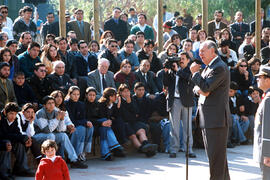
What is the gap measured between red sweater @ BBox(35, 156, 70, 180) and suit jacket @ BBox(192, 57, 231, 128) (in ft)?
6.09

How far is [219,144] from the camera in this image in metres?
7.23

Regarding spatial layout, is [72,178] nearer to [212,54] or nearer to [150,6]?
[212,54]

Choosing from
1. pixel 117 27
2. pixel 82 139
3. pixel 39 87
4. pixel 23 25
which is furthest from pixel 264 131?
pixel 117 27

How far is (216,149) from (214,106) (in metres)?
0.54

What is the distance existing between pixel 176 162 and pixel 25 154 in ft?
8.83

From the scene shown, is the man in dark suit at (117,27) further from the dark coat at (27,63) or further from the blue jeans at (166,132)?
the dark coat at (27,63)

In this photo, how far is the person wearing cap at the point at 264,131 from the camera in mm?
Result: 5984

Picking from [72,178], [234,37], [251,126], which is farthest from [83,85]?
[234,37]

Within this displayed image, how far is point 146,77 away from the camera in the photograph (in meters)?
11.7

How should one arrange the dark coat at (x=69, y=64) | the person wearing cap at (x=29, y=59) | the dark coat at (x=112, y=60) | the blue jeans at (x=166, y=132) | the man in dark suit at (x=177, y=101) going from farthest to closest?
the dark coat at (x=112, y=60), the dark coat at (x=69, y=64), the blue jeans at (x=166, y=132), the person wearing cap at (x=29, y=59), the man in dark suit at (x=177, y=101)

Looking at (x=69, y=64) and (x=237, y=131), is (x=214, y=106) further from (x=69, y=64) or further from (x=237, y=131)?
(x=237, y=131)

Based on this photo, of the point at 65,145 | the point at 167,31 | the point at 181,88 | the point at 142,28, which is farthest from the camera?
the point at 167,31

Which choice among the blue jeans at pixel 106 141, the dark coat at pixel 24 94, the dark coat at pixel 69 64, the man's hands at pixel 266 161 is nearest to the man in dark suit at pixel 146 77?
the dark coat at pixel 69 64

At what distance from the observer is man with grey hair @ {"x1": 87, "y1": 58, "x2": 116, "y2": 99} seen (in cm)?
1111
